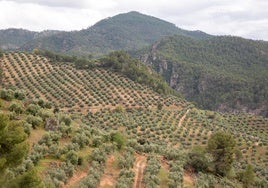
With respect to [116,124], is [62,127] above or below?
above

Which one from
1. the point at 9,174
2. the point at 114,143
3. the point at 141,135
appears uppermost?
the point at 9,174

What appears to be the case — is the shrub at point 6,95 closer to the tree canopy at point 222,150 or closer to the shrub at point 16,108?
the shrub at point 16,108

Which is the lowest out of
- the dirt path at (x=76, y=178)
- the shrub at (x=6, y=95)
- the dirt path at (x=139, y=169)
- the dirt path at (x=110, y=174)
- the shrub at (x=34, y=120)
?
the dirt path at (x=139, y=169)

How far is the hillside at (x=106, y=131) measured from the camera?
1247 inches

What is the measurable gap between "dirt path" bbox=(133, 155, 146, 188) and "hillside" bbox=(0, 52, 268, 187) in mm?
100

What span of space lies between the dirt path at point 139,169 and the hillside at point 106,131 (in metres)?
0.10

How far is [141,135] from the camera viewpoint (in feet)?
215

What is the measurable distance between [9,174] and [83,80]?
78331 mm

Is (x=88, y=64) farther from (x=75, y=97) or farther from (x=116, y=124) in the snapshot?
(x=116, y=124)

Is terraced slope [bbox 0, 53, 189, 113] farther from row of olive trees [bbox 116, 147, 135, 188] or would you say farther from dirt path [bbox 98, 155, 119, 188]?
dirt path [bbox 98, 155, 119, 188]

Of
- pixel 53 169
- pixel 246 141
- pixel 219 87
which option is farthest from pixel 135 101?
pixel 219 87

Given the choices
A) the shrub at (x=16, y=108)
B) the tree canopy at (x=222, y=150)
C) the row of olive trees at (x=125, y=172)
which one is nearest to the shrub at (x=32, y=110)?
the shrub at (x=16, y=108)

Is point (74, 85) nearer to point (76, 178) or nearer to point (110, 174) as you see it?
point (110, 174)

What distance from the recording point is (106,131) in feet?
197
